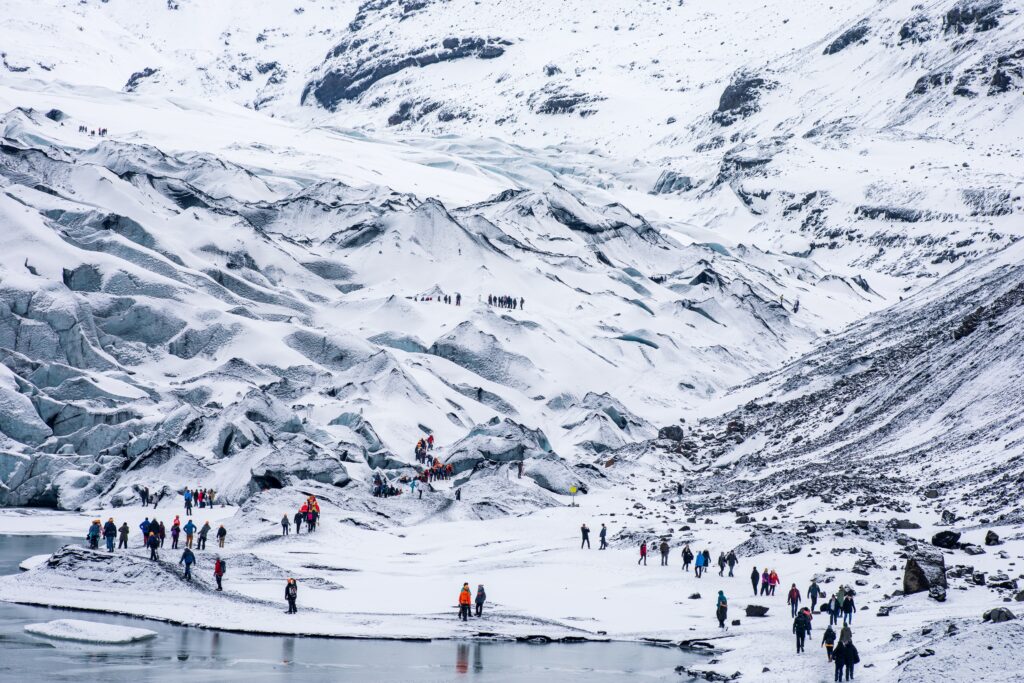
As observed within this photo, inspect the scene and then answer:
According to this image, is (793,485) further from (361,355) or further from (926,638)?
(361,355)

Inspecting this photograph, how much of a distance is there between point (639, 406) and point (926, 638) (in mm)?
62169

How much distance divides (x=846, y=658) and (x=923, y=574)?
7.57 m

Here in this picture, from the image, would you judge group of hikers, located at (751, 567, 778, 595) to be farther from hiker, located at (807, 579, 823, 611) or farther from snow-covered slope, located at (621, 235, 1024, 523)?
snow-covered slope, located at (621, 235, 1024, 523)

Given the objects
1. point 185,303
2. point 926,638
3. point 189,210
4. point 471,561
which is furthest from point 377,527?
point 189,210

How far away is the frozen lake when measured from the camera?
2800cm

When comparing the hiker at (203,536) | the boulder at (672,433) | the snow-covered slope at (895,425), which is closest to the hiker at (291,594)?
the hiker at (203,536)

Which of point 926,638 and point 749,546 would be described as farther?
point 749,546

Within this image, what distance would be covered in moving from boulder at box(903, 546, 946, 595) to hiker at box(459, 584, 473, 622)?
39.3 feet

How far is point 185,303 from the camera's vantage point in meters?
85.1

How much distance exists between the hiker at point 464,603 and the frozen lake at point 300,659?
1.86m

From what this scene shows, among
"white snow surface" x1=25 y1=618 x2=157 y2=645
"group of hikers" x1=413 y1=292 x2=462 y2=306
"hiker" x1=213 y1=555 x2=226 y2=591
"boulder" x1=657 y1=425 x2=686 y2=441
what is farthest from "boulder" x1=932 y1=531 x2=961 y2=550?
"group of hikers" x1=413 y1=292 x2=462 y2=306

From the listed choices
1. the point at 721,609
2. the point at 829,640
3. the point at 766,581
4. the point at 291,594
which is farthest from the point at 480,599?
the point at 829,640

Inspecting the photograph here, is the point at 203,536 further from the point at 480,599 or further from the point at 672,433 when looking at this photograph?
the point at 672,433

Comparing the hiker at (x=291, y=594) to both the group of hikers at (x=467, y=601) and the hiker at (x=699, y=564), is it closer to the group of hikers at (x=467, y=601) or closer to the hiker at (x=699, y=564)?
the group of hikers at (x=467, y=601)
